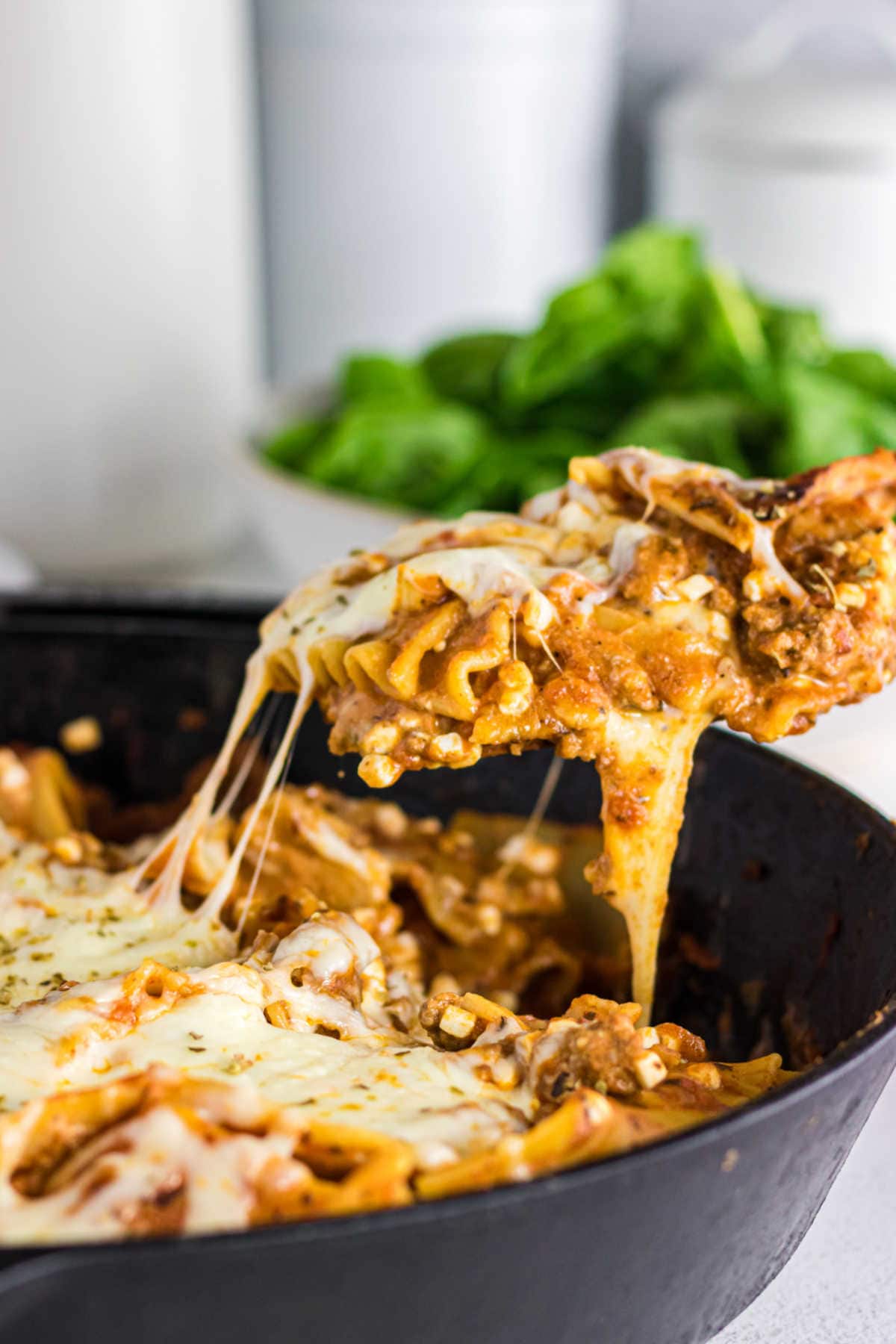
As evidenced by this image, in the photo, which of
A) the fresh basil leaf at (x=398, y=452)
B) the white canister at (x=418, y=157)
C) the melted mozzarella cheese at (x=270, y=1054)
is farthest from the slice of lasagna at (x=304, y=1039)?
the white canister at (x=418, y=157)

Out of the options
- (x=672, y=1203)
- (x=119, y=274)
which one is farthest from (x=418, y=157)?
(x=672, y=1203)

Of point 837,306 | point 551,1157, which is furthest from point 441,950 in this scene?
point 837,306

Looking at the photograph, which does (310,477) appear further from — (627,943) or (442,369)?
(627,943)

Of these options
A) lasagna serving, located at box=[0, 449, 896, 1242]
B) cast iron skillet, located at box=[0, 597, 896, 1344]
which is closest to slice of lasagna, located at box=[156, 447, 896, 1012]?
lasagna serving, located at box=[0, 449, 896, 1242]

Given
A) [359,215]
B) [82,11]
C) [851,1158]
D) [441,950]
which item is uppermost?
[82,11]

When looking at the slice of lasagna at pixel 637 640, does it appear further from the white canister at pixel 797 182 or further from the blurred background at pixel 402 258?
the white canister at pixel 797 182

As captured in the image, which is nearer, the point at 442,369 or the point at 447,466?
the point at 447,466

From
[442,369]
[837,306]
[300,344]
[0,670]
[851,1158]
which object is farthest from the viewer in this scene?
[300,344]
